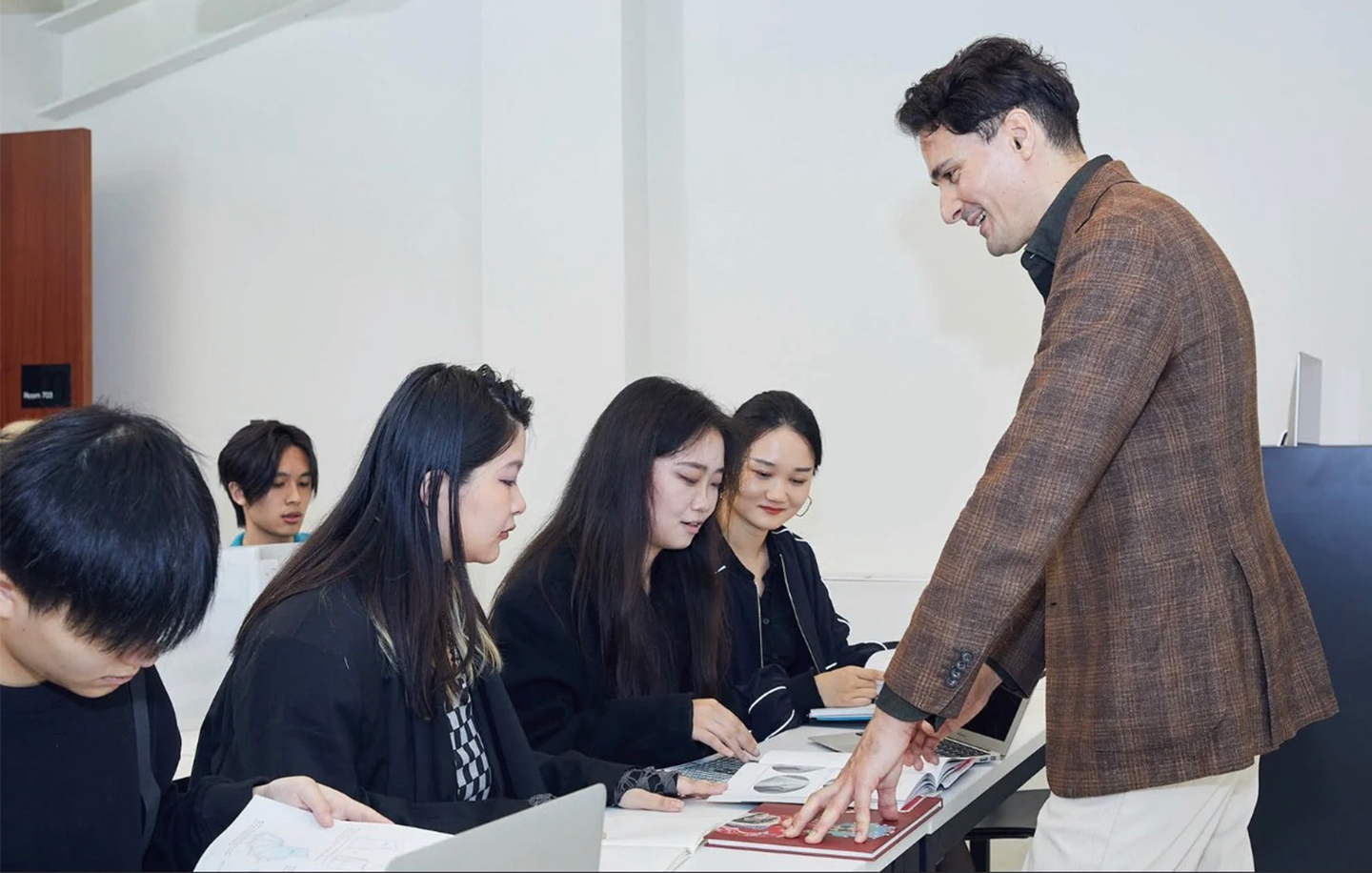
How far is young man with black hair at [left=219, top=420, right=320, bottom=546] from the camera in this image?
4055 mm

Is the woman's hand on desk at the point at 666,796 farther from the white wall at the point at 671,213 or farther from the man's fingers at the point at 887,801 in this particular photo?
the white wall at the point at 671,213

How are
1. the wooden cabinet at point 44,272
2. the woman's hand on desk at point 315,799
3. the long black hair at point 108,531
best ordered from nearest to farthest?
the long black hair at point 108,531 → the woman's hand on desk at point 315,799 → the wooden cabinet at point 44,272

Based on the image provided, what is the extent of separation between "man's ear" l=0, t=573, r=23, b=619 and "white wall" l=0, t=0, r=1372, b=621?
291 centimetres

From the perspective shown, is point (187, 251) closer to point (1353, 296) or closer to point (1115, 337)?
point (1353, 296)

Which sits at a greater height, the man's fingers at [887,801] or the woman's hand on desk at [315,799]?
the woman's hand on desk at [315,799]

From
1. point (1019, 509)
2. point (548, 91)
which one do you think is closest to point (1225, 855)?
point (1019, 509)

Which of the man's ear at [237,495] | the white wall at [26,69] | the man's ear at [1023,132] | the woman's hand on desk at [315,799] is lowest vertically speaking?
the woman's hand on desk at [315,799]

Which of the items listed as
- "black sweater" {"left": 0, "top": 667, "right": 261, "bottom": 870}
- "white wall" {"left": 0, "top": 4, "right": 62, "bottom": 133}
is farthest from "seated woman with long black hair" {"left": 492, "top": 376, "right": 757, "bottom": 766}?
"white wall" {"left": 0, "top": 4, "right": 62, "bottom": 133}

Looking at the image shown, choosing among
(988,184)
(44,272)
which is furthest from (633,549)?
(44,272)

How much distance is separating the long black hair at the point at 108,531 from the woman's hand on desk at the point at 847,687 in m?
1.63

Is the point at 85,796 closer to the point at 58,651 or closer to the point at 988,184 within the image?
the point at 58,651

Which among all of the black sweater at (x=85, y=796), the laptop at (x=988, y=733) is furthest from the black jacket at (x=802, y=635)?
the black sweater at (x=85, y=796)

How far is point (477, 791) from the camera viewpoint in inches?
74.5

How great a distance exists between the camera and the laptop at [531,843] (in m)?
0.94
